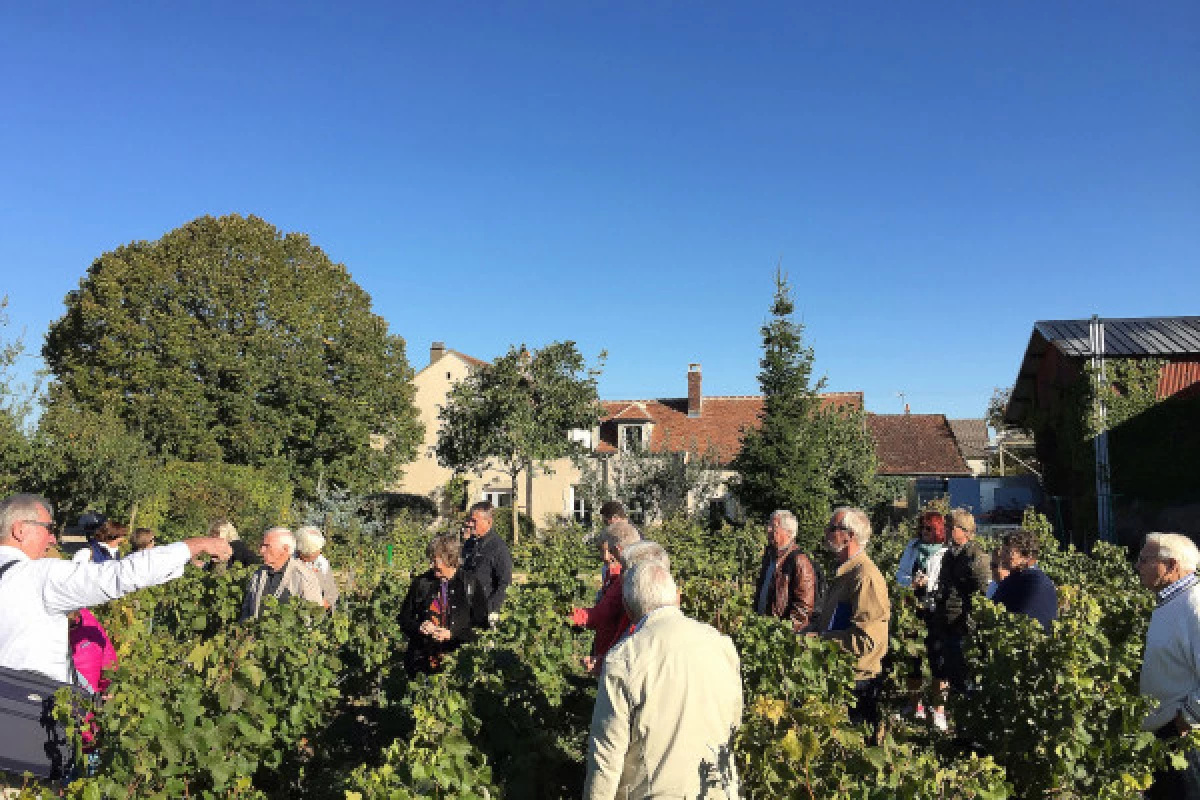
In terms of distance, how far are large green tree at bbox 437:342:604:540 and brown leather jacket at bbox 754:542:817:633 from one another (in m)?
20.9

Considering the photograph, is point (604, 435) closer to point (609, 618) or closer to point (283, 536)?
point (283, 536)

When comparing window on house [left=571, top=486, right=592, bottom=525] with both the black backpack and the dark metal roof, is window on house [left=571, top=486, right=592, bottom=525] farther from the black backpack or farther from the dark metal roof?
the black backpack

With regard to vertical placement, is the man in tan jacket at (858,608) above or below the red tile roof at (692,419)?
below

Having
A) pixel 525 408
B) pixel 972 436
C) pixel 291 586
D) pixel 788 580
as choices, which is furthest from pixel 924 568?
pixel 972 436

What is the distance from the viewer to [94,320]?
2711 centimetres

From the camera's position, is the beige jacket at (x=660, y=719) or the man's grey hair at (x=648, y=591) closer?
the beige jacket at (x=660, y=719)

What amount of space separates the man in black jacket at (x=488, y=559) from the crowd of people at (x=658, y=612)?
0.04 ft

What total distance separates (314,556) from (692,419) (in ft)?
101

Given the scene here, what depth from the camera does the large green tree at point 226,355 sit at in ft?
87.9

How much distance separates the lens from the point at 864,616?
4.76 meters

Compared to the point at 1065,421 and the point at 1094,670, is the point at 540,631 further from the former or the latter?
the point at 1065,421

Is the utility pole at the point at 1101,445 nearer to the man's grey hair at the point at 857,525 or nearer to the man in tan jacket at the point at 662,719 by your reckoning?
the man's grey hair at the point at 857,525

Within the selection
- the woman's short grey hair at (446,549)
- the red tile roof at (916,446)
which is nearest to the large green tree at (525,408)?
the red tile roof at (916,446)

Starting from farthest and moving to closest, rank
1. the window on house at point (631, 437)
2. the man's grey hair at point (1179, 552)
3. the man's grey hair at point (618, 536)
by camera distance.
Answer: the window on house at point (631, 437)
the man's grey hair at point (618, 536)
the man's grey hair at point (1179, 552)
